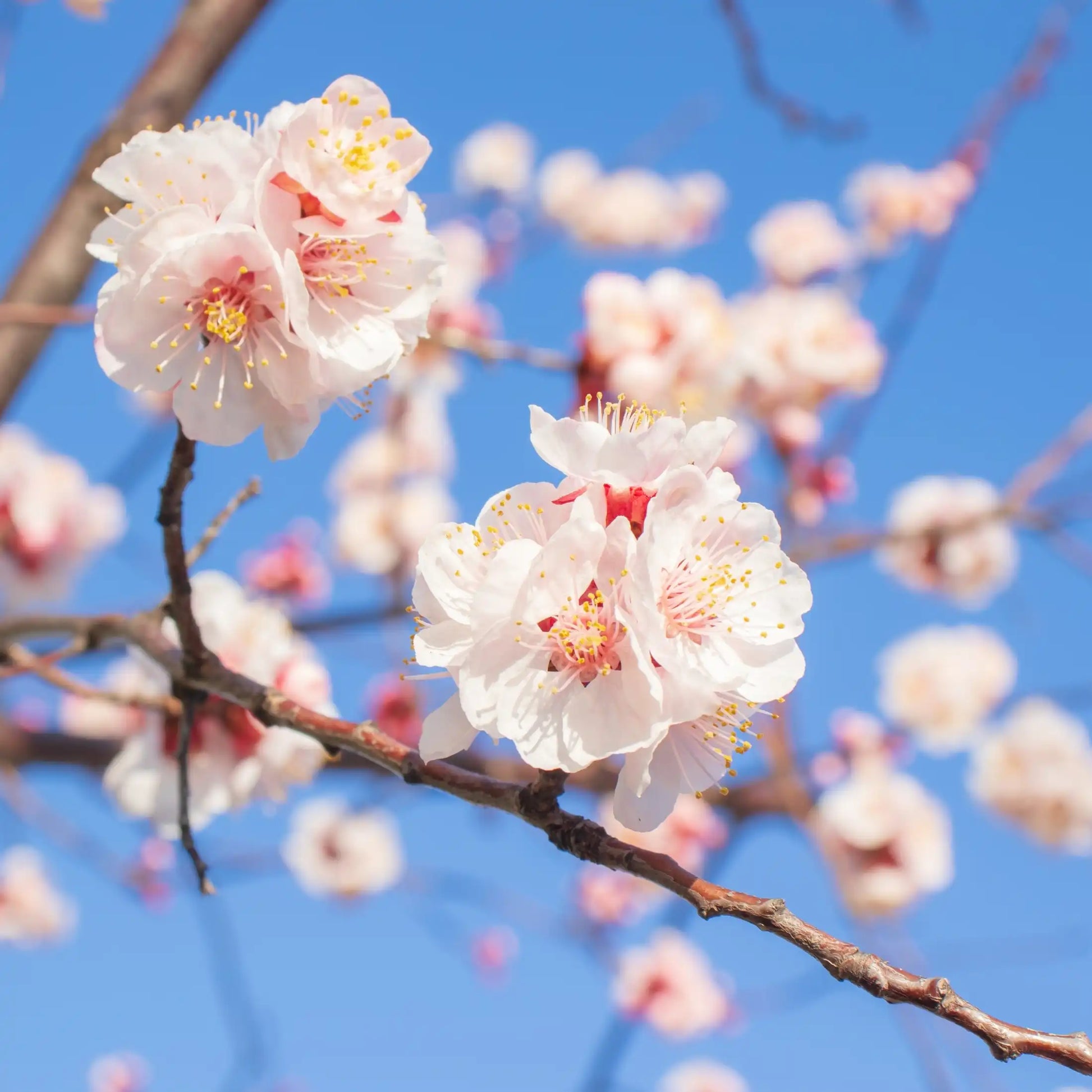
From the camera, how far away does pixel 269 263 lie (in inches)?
42.3

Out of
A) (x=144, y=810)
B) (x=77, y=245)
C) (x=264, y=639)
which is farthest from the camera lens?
(x=77, y=245)

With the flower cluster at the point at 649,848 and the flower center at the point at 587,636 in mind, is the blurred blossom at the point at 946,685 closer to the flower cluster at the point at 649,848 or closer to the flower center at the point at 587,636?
the flower cluster at the point at 649,848

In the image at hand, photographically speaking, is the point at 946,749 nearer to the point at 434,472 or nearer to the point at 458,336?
the point at 434,472

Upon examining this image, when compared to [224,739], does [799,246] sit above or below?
above

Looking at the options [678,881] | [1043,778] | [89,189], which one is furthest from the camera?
[1043,778]

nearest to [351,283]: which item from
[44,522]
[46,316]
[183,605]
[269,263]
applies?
[269,263]

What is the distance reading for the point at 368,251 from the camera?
114 centimetres

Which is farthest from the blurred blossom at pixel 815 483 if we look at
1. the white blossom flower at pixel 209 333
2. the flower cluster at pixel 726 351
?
the white blossom flower at pixel 209 333

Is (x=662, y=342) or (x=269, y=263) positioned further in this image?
(x=662, y=342)

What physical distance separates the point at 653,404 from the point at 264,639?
1.39 meters

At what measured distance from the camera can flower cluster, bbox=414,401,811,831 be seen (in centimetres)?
90

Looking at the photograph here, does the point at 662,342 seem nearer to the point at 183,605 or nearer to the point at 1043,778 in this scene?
the point at 183,605

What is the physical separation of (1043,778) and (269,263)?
5.67m

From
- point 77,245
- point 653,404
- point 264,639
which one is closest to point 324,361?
point 264,639
